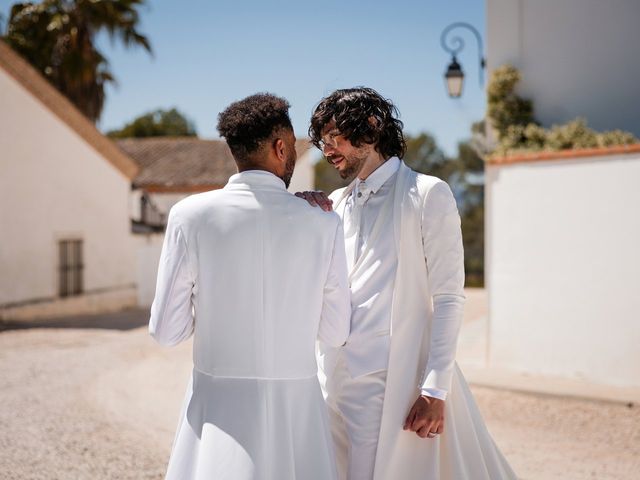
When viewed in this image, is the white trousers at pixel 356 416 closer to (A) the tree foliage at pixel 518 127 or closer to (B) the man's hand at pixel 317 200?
(B) the man's hand at pixel 317 200

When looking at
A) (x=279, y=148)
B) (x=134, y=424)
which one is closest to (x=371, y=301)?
(x=279, y=148)

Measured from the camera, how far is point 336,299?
81.5 inches

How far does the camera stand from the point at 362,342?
2.35m

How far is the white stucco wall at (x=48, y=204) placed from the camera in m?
14.3

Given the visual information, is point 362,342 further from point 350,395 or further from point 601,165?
point 601,165

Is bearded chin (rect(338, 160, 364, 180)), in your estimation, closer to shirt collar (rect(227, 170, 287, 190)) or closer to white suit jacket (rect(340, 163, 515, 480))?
white suit jacket (rect(340, 163, 515, 480))

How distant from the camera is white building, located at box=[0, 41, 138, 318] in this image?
1432 centimetres

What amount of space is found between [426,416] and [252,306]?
728mm

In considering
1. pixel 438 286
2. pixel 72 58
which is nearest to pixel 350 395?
pixel 438 286

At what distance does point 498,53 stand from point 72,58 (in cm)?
1497

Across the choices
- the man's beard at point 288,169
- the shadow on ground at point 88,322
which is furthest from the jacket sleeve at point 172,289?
the shadow on ground at point 88,322

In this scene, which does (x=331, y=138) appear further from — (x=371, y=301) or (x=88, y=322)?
(x=88, y=322)

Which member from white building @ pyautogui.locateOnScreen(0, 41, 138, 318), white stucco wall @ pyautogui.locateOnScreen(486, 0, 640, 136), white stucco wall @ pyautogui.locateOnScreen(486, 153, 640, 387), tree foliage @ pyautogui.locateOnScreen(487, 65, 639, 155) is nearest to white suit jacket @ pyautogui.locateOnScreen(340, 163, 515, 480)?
white stucco wall @ pyautogui.locateOnScreen(486, 153, 640, 387)

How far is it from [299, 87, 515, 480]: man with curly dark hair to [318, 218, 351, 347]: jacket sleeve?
195 mm
